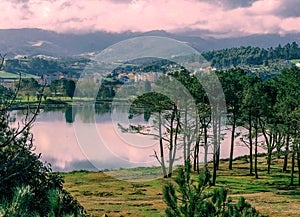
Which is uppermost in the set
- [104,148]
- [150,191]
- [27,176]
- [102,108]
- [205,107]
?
[205,107]

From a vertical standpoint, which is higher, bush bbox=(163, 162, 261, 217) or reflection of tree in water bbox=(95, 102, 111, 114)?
reflection of tree in water bbox=(95, 102, 111, 114)

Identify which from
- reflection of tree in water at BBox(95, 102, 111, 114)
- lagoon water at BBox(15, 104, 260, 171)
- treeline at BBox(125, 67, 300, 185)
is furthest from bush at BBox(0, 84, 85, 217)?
reflection of tree in water at BBox(95, 102, 111, 114)

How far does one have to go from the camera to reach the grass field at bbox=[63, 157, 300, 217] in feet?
83.6

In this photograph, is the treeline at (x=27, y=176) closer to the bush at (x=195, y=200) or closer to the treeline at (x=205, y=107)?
the bush at (x=195, y=200)

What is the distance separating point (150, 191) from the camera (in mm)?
33344

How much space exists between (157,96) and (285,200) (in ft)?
45.0

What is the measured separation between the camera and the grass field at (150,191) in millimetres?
25469

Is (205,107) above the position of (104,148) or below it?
above

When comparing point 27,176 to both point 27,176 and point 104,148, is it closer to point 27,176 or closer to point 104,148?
point 27,176

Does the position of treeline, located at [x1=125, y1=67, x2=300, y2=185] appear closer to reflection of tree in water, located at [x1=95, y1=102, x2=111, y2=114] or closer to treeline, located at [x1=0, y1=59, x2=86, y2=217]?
reflection of tree in water, located at [x1=95, y1=102, x2=111, y2=114]

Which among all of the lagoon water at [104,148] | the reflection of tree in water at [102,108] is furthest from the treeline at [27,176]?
the reflection of tree in water at [102,108]

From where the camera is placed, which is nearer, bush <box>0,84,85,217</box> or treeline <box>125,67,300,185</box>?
bush <box>0,84,85,217</box>

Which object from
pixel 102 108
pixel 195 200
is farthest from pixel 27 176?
pixel 102 108

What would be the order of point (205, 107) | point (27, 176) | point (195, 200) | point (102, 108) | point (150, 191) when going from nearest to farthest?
1. point (195, 200)
2. point (27, 176)
3. point (150, 191)
4. point (205, 107)
5. point (102, 108)
